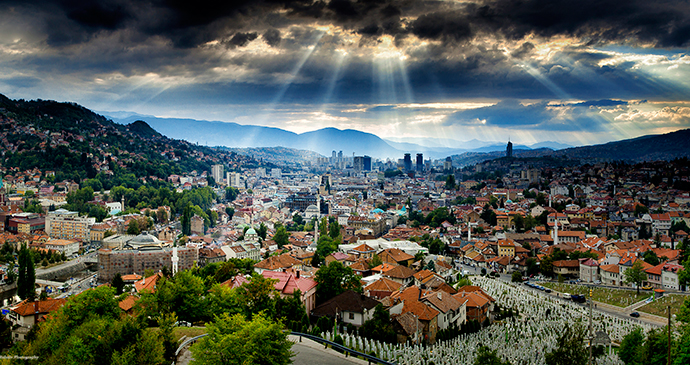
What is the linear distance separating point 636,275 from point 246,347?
21694mm

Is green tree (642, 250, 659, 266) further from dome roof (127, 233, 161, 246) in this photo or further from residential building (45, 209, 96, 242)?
residential building (45, 209, 96, 242)

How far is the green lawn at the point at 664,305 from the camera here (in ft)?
63.3

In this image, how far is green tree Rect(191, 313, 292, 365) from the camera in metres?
8.85

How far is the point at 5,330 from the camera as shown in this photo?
15477 millimetres

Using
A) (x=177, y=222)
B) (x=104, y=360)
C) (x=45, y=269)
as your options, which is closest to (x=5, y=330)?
(x=104, y=360)

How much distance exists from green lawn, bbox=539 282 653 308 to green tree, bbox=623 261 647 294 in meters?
0.52

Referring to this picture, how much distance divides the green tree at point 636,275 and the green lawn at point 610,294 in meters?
0.52

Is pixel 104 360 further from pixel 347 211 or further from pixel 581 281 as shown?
pixel 347 211

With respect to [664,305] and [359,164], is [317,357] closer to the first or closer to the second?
[664,305]

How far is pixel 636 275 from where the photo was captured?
23.1 meters

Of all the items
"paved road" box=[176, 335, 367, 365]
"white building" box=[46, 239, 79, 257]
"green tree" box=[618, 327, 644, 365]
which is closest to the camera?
"paved road" box=[176, 335, 367, 365]

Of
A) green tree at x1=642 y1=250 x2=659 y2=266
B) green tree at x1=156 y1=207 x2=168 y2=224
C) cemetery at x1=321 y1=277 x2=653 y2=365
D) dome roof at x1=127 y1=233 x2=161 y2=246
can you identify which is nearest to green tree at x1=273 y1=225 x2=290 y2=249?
dome roof at x1=127 y1=233 x2=161 y2=246

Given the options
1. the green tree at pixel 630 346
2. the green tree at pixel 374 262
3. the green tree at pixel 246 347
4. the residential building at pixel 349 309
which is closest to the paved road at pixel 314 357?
the green tree at pixel 246 347

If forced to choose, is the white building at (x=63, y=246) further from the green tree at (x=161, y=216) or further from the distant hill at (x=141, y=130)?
the distant hill at (x=141, y=130)
